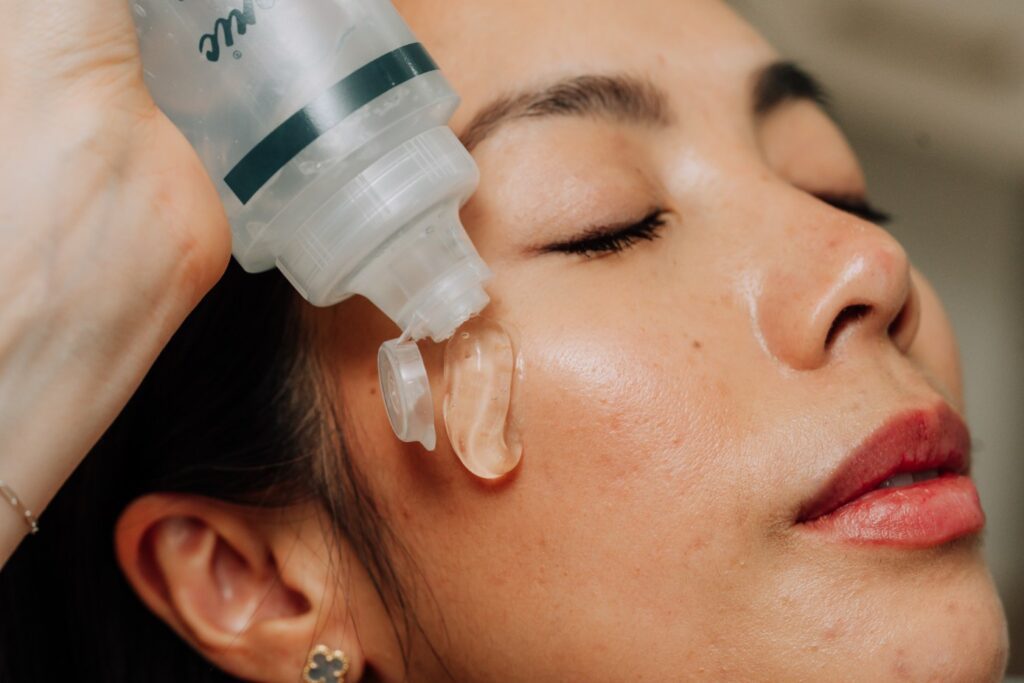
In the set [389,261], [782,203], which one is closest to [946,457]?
[782,203]

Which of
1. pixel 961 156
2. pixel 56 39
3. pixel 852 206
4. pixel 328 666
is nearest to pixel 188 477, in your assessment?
pixel 328 666

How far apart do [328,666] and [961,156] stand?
1737 millimetres

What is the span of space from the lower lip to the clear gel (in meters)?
0.25

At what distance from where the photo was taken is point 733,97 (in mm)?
915

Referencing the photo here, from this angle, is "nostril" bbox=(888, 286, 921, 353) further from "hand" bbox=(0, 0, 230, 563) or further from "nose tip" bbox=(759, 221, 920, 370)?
"hand" bbox=(0, 0, 230, 563)

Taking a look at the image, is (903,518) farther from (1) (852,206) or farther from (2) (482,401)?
(1) (852,206)

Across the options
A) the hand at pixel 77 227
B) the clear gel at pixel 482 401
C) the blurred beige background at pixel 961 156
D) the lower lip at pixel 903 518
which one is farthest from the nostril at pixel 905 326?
Answer: the blurred beige background at pixel 961 156

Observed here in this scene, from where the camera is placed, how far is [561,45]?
33.7 inches

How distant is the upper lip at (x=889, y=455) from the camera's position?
745mm

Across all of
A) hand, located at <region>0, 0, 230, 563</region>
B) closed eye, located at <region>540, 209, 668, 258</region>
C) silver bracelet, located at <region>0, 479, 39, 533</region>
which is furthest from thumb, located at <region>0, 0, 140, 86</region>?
closed eye, located at <region>540, 209, 668, 258</region>

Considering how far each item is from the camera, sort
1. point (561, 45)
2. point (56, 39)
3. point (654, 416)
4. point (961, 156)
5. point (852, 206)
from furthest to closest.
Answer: point (961, 156)
point (852, 206)
point (561, 45)
point (654, 416)
point (56, 39)

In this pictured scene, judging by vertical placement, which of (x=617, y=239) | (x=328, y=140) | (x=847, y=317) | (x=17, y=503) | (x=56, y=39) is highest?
(x=56, y=39)

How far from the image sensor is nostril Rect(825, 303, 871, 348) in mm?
800

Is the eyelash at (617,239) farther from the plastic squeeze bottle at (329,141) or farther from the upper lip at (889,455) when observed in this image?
the upper lip at (889,455)
